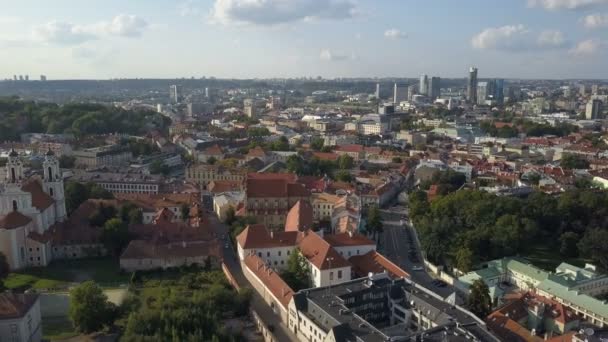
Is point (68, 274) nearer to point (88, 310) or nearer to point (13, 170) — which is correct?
point (13, 170)

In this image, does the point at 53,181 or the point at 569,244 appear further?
the point at 53,181

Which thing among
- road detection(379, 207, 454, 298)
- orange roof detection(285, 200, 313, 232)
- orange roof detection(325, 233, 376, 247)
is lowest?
road detection(379, 207, 454, 298)

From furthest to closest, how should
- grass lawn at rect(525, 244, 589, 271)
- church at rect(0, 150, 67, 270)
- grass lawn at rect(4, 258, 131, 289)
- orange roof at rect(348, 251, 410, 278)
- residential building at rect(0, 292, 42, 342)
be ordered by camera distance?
grass lawn at rect(525, 244, 589, 271) < church at rect(0, 150, 67, 270) < grass lawn at rect(4, 258, 131, 289) < orange roof at rect(348, 251, 410, 278) < residential building at rect(0, 292, 42, 342)

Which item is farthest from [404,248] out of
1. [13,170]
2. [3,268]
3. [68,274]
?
[13,170]

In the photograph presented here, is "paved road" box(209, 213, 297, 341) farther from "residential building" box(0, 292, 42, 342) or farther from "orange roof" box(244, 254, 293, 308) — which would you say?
"residential building" box(0, 292, 42, 342)

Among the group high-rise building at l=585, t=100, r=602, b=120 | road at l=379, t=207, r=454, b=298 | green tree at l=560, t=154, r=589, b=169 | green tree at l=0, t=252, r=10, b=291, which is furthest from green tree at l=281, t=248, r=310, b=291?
high-rise building at l=585, t=100, r=602, b=120

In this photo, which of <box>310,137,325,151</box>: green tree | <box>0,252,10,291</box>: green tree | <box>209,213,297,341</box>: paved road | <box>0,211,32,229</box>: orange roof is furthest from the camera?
<box>310,137,325,151</box>: green tree

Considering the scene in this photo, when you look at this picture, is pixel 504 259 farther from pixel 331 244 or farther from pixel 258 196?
pixel 258 196
